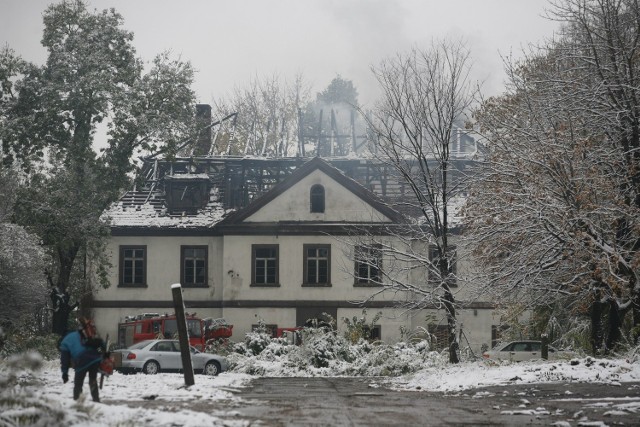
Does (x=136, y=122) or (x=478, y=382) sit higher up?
(x=136, y=122)

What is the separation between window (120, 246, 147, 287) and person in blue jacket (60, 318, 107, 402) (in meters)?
32.7

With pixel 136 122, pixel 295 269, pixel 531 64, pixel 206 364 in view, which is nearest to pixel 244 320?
pixel 295 269

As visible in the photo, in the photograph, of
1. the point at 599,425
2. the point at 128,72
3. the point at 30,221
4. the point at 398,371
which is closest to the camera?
the point at 599,425

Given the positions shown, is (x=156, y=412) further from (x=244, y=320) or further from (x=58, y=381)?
(x=244, y=320)

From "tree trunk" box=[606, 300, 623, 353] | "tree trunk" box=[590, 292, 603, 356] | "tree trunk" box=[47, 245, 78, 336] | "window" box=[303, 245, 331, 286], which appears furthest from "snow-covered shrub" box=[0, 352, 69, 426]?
"window" box=[303, 245, 331, 286]

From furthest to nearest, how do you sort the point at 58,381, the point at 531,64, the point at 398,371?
the point at 398,371
the point at 531,64
the point at 58,381

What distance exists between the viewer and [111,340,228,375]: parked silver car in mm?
31188

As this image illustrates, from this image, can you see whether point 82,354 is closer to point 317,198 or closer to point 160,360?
A: point 160,360

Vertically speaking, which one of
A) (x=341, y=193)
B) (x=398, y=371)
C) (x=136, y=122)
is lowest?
(x=398, y=371)

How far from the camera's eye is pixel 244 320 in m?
46.3

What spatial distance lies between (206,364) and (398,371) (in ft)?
21.5

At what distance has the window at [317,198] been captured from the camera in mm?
46312

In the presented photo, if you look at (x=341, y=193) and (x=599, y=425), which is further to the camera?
(x=341, y=193)

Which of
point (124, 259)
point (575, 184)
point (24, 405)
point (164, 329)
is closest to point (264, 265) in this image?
point (124, 259)
